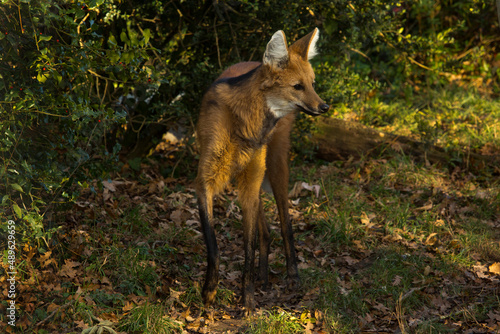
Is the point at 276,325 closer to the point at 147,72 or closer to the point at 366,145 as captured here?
the point at 147,72

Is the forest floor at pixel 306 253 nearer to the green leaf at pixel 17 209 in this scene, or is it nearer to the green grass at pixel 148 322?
the green grass at pixel 148 322

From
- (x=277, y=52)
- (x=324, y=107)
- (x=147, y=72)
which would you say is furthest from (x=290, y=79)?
(x=147, y=72)

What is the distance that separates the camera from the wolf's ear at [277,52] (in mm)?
3242

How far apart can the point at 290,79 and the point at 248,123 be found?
1.40 ft

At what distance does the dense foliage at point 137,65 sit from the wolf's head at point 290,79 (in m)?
0.77

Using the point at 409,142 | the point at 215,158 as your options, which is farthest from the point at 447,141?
the point at 215,158

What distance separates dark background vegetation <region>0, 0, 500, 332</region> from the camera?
2982 mm

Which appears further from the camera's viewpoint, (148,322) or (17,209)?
(148,322)

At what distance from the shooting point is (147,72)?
3.35 metres

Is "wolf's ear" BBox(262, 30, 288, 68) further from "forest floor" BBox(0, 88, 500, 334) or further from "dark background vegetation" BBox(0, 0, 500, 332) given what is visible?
"forest floor" BBox(0, 88, 500, 334)

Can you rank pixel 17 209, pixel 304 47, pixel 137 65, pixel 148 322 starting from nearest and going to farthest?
pixel 17 209 < pixel 148 322 < pixel 137 65 < pixel 304 47

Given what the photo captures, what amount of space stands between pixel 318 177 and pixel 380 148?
0.94 metres

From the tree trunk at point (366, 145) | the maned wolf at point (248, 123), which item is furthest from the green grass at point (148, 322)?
the tree trunk at point (366, 145)

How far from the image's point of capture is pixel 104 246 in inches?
152
